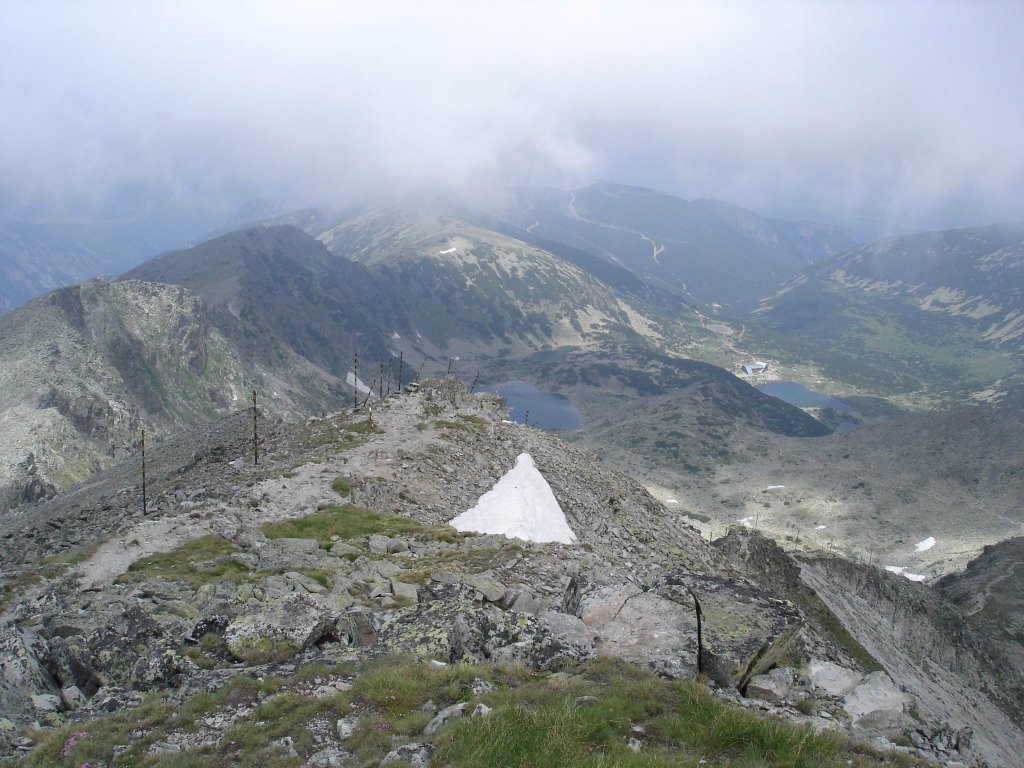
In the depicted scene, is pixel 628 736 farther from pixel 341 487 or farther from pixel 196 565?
pixel 341 487

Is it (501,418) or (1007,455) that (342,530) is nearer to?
(501,418)

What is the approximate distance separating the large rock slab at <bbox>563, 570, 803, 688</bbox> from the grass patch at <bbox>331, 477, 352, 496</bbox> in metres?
24.2

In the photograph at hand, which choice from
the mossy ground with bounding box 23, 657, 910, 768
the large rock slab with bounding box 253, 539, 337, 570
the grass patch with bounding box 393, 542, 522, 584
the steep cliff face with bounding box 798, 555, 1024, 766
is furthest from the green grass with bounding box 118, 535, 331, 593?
the steep cliff face with bounding box 798, 555, 1024, 766

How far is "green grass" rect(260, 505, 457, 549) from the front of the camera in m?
37.7

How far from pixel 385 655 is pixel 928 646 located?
2883 inches

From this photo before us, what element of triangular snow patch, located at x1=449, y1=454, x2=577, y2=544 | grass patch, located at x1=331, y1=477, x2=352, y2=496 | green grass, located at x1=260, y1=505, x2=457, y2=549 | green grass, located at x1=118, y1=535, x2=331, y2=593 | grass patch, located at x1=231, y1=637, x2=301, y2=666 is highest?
grass patch, located at x1=331, y1=477, x2=352, y2=496

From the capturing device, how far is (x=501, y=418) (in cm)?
8331

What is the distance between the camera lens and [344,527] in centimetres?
3938

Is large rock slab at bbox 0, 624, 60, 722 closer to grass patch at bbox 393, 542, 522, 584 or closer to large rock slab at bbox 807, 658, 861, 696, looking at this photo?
grass patch at bbox 393, 542, 522, 584

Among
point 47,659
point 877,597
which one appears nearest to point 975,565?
point 877,597

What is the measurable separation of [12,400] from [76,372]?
22.4 metres

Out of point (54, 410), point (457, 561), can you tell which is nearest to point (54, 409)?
point (54, 410)

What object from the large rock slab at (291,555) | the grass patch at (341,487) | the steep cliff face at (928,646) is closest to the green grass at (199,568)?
the large rock slab at (291,555)

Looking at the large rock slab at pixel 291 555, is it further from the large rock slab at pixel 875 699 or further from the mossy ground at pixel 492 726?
the large rock slab at pixel 875 699
